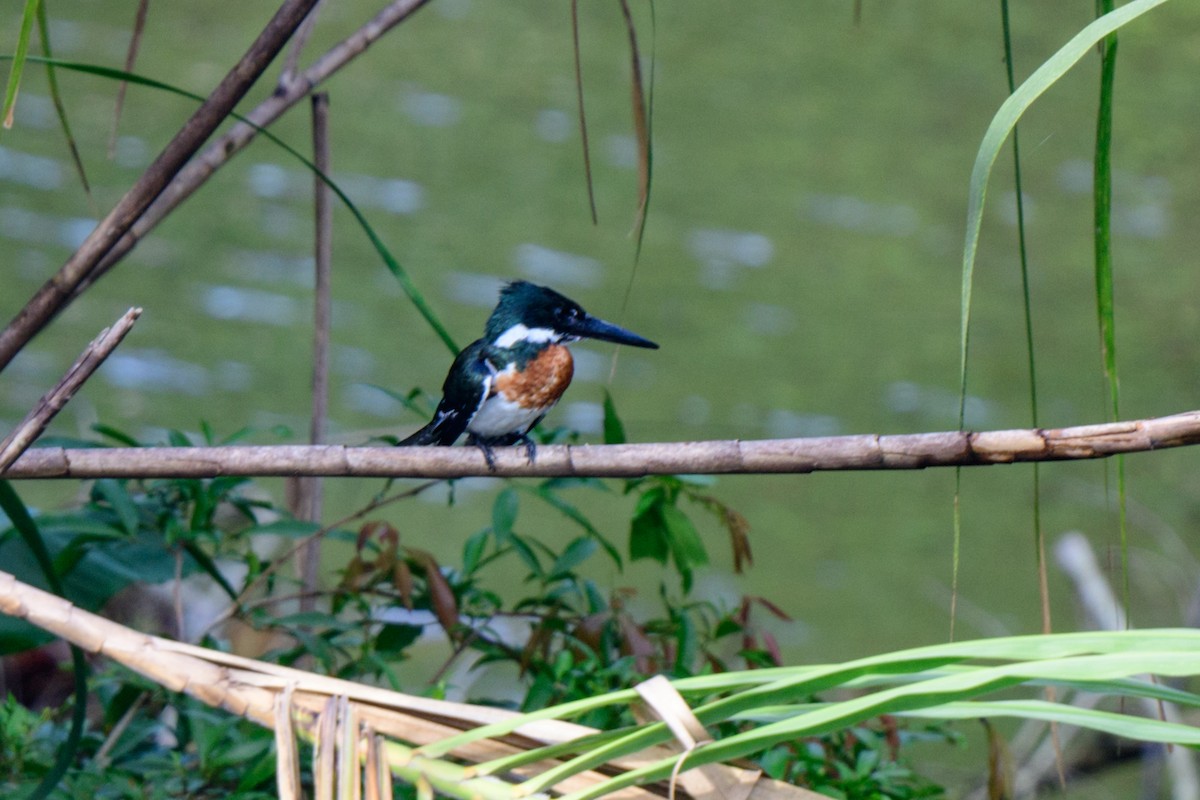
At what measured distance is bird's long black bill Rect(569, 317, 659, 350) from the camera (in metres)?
1.89

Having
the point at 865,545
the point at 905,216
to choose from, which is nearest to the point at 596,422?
the point at 865,545

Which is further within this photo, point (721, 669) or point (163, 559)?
point (163, 559)

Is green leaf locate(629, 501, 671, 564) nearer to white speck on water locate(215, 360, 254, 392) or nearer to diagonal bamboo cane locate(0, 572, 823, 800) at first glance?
diagonal bamboo cane locate(0, 572, 823, 800)

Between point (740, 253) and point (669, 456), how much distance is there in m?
4.92

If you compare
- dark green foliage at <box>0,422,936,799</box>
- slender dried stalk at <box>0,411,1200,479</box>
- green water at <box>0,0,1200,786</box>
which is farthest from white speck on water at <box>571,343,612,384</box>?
slender dried stalk at <box>0,411,1200,479</box>

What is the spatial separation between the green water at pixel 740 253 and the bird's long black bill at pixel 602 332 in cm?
218

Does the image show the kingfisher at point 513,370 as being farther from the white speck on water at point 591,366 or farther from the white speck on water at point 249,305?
the white speck on water at point 249,305

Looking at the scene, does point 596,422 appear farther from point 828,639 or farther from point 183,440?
point 183,440

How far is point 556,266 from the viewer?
535cm

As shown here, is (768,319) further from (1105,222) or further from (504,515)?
(1105,222)

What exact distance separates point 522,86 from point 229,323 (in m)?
2.41

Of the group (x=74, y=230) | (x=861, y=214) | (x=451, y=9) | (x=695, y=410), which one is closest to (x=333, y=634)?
(x=695, y=410)

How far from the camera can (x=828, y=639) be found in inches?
160

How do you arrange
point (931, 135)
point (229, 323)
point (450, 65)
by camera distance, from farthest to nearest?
point (450, 65), point (931, 135), point (229, 323)
